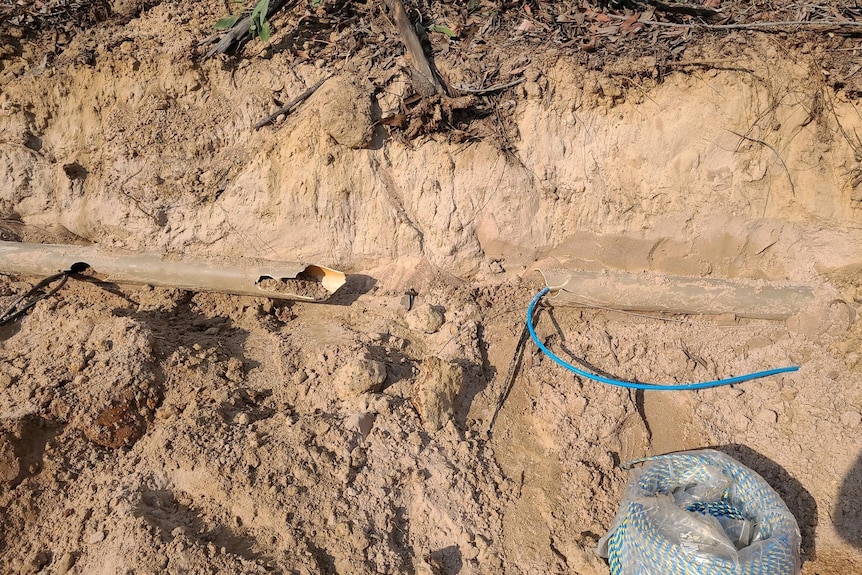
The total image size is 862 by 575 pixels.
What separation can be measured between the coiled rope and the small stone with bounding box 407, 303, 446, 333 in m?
1.45

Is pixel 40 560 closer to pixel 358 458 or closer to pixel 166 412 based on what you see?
pixel 166 412

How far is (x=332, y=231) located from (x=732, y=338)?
284 cm

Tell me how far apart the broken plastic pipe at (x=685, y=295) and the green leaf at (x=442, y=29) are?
1962 mm

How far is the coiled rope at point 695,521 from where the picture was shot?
8.05ft

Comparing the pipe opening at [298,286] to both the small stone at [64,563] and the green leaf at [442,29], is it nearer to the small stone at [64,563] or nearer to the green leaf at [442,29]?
the small stone at [64,563]

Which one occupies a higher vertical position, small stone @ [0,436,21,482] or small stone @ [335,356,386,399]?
small stone @ [335,356,386,399]

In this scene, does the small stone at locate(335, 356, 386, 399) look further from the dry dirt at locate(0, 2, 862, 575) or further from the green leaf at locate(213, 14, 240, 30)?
the green leaf at locate(213, 14, 240, 30)

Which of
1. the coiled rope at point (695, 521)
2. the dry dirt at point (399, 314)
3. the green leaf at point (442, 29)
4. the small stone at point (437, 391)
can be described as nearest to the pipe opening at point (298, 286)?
the dry dirt at point (399, 314)

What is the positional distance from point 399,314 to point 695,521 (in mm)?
2131

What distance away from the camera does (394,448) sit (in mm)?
3045

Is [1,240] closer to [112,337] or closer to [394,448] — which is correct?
[112,337]

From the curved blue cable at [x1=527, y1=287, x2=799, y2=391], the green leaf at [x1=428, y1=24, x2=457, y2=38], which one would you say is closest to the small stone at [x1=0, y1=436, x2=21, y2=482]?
the curved blue cable at [x1=527, y1=287, x2=799, y2=391]

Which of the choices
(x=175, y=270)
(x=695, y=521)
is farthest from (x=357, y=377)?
(x=695, y=521)

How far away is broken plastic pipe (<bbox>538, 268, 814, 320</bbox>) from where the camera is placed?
3664 mm
